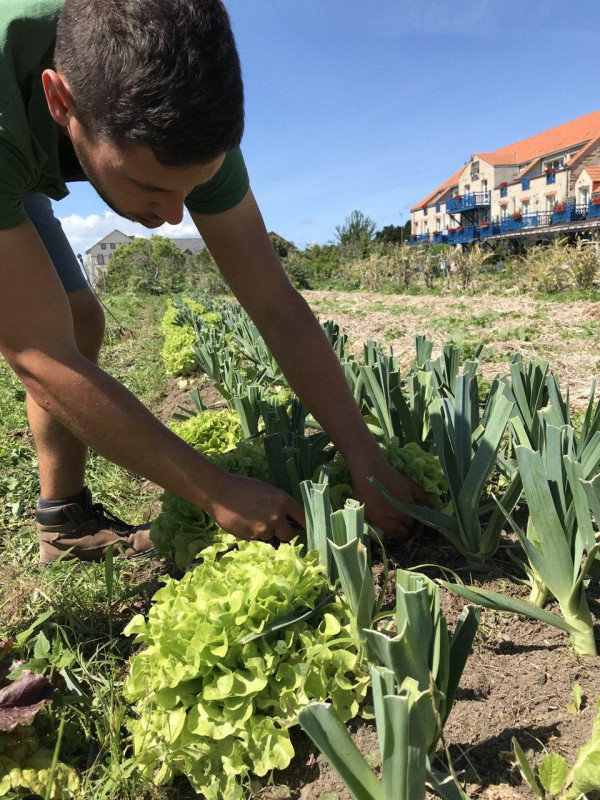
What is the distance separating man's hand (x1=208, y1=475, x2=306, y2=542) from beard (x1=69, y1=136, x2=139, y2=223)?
2.25 feet

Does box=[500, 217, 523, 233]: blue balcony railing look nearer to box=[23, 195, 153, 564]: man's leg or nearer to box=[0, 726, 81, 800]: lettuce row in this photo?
box=[23, 195, 153, 564]: man's leg

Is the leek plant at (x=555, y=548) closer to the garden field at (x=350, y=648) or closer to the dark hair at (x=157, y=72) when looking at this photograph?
the garden field at (x=350, y=648)

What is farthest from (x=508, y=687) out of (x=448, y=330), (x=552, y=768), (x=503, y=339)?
(x=448, y=330)

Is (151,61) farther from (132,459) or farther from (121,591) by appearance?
(121,591)

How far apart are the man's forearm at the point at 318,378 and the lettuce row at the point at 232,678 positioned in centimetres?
49

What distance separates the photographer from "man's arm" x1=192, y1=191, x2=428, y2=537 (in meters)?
1.77

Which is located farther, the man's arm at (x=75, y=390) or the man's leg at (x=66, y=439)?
the man's leg at (x=66, y=439)

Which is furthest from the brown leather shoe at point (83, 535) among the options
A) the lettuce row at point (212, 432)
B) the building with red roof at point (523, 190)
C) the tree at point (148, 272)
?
the building with red roof at point (523, 190)

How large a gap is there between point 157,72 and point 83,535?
1726 mm

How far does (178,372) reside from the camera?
5.74 meters

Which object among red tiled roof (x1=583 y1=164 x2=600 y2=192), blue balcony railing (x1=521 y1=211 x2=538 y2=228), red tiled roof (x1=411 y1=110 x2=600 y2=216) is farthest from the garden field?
red tiled roof (x1=411 y1=110 x2=600 y2=216)

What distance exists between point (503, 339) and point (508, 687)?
548cm

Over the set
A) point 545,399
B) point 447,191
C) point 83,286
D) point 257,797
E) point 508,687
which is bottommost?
point 257,797

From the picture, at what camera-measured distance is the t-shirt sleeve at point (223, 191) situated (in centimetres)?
175
